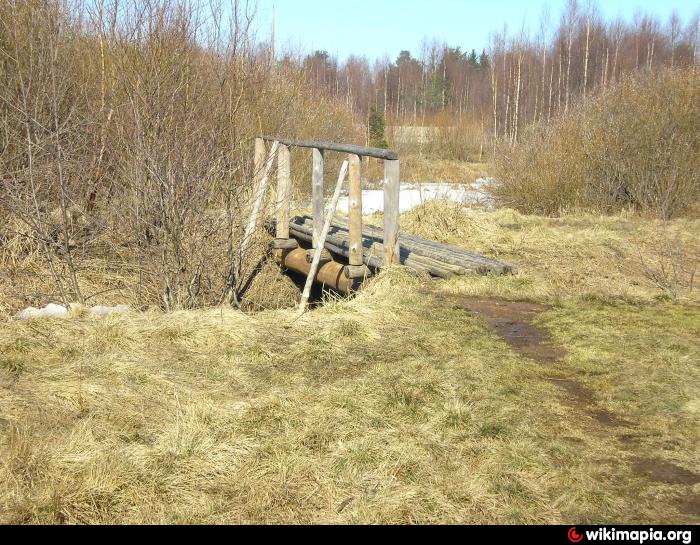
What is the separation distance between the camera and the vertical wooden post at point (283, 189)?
982 centimetres

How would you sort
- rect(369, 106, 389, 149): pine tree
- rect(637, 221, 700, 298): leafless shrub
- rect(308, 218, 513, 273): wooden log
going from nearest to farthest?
rect(637, 221, 700, 298): leafless shrub
rect(308, 218, 513, 273): wooden log
rect(369, 106, 389, 149): pine tree

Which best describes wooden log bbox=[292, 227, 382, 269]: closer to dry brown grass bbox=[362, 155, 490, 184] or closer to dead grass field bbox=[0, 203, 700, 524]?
dead grass field bbox=[0, 203, 700, 524]

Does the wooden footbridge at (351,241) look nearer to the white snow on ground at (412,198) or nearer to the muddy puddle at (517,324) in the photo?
the muddy puddle at (517,324)

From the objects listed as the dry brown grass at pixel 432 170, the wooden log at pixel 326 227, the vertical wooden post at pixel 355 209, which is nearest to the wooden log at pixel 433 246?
the vertical wooden post at pixel 355 209

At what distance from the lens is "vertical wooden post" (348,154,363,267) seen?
773 cm

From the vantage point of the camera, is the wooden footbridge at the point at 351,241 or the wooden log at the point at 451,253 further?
the wooden log at the point at 451,253

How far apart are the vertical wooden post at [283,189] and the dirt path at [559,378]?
352 centimetres

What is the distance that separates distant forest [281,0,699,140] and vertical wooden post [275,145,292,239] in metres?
19.2

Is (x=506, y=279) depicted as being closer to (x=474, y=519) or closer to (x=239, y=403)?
(x=239, y=403)

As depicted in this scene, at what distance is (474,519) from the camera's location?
314 cm

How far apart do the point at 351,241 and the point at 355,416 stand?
4135mm
